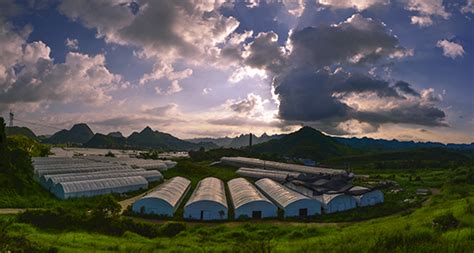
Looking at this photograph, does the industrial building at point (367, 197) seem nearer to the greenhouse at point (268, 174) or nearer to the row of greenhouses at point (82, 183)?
the greenhouse at point (268, 174)

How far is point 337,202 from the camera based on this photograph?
37.3 meters

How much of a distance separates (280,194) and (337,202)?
608 cm

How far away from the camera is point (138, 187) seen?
4712 centimetres

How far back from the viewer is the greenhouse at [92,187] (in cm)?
3838

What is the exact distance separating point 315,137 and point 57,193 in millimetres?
165325

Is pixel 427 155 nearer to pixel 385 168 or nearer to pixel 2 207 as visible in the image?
pixel 385 168

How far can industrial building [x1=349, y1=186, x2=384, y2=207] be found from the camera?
40.0 m

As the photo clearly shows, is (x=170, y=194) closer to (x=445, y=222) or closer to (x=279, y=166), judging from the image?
(x=445, y=222)

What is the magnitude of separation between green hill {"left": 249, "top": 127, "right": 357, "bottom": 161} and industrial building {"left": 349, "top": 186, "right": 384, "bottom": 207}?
100 metres

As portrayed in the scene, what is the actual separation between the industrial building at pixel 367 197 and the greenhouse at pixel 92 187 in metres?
26.6

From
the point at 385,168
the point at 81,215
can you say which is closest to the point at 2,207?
the point at 81,215

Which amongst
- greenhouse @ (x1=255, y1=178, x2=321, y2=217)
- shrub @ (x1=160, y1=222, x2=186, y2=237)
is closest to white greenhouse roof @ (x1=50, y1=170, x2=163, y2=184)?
shrub @ (x1=160, y1=222, x2=186, y2=237)

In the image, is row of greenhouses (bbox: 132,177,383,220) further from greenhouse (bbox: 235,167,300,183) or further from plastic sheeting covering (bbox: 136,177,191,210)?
greenhouse (bbox: 235,167,300,183)

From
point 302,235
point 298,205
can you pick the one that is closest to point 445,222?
point 302,235
